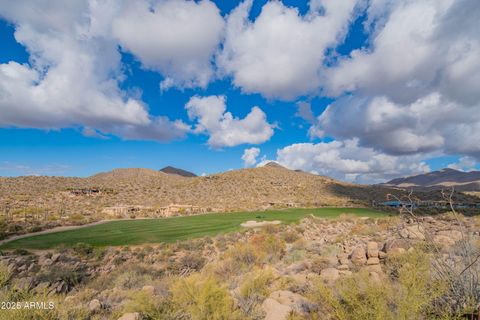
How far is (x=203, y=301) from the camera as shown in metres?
5.50

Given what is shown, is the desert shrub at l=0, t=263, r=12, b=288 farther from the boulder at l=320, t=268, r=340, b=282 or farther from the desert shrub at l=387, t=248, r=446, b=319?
the desert shrub at l=387, t=248, r=446, b=319

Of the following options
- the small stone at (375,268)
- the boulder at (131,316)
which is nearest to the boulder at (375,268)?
the small stone at (375,268)

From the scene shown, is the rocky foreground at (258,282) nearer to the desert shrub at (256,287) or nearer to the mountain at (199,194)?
the desert shrub at (256,287)

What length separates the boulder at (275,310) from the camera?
558 cm

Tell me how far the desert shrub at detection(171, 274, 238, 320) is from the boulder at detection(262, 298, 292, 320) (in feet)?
2.35

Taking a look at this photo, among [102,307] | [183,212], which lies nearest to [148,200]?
[183,212]

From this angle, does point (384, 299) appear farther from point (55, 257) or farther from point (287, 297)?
point (55, 257)

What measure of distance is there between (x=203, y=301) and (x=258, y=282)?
7.07ft

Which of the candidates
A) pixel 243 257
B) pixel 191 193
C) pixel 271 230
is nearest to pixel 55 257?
pixel 243 257

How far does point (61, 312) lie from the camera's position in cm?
562

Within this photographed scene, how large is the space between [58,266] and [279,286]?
45.4 ft

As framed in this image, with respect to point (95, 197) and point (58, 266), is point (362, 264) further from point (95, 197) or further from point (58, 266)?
point (95, 197)

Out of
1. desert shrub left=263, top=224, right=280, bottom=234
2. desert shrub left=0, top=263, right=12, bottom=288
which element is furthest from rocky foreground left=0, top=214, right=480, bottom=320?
desert shrub left=263, top=224, right=280, bottom=234

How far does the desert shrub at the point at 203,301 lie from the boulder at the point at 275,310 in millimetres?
717
